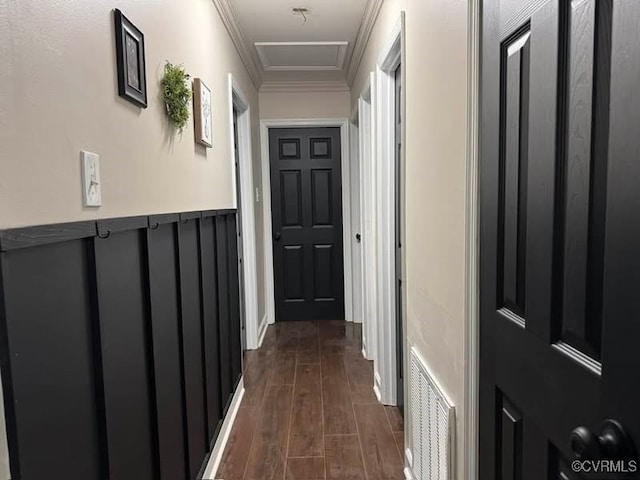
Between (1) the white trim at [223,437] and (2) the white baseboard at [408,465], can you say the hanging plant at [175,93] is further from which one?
(2) the white baseboard at [408,465]

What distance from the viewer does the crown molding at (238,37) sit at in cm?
251

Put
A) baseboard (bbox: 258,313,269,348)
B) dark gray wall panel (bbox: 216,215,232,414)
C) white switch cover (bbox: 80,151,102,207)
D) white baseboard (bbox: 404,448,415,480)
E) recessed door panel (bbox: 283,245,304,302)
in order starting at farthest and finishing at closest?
recessed door panel (bbox: 283,245,304,302) < baseboard (bbox: 258,313,269,348) < dark gray wall panel (bbox: 216,215,232,414) < white baseboard (bbox: 404,448,415,480) < white switch cover (bbox: 80,151,102,207)

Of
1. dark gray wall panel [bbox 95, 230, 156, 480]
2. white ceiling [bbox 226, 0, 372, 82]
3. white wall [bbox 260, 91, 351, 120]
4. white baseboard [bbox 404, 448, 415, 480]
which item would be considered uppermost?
white ceiling [bbox 226, 0, 372, 82]

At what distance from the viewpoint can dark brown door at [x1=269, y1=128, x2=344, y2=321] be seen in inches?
175

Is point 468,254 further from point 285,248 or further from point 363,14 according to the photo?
point 285,248

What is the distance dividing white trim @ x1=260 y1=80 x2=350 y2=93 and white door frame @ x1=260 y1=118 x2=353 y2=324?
30 centimetres

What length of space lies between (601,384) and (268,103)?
4186mm

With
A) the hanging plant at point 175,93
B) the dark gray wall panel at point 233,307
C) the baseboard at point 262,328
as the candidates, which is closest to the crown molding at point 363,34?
the hanging plant at point 175,93

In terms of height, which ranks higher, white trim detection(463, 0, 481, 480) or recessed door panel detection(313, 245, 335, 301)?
white trim detection(463, 0, 481, 480)

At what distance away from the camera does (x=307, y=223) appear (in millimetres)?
4535

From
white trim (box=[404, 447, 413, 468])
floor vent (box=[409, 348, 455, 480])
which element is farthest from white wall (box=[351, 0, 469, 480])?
white trim (box=[404, 447, 413, 468])

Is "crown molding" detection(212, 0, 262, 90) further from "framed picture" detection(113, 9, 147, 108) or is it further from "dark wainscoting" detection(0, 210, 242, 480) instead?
"dark wainscoting" detection(0, 210, 242, 480)

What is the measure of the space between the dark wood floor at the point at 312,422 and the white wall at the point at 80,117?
138 centimetres

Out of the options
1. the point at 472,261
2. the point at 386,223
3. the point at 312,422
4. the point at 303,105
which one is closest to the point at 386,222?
the point at 386,223
